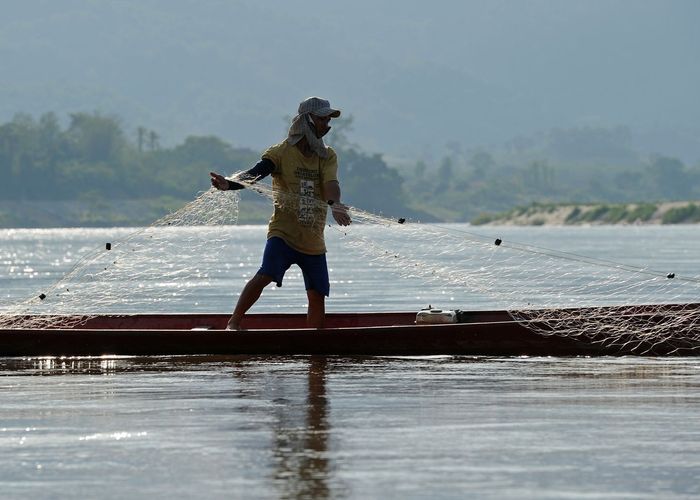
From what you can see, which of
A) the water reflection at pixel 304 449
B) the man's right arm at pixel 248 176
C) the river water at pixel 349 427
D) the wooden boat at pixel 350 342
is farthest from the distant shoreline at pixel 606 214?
the water reflection at pixel 304 449

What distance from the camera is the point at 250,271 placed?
51.0 meters

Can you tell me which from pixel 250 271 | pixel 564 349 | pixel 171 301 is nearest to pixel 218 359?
pixel 564 349

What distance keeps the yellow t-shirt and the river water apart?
Result: 1.15 m

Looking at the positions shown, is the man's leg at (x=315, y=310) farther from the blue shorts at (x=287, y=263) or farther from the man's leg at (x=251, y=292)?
the man's leg at (x=251, y=292)

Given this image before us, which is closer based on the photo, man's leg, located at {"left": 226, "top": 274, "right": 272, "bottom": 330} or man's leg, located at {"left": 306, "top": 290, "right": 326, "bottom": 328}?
man's leg, located at {"left": 226, "top": 274, "right": 272, "bottom": 330}

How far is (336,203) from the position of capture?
50.5 feet

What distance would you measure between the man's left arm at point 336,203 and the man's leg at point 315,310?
3.12 ft

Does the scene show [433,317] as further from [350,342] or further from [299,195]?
[299,195]

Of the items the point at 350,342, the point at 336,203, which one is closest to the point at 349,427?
the point at 336,203

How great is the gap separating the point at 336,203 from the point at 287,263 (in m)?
0.84

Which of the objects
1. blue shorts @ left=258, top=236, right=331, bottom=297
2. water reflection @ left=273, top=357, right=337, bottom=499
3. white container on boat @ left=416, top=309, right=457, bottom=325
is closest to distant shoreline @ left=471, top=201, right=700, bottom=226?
white container on boat @ left=416, top=309, right=457, bottom=325

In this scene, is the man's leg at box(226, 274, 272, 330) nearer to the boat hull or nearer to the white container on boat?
the boat hull

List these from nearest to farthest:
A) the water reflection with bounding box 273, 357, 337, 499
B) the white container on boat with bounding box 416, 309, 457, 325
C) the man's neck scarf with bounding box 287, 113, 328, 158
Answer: the water reflection with bounding box 273, 357, 337, 499 → the man's neck scarf with bounding box 287, 113, 328, 158 → the white container on boat with bounding box 416, 309, 457, 325

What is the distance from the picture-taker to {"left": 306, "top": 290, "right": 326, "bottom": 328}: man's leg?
634 inches
